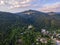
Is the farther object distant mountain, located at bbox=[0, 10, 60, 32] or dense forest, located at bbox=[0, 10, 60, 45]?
distant mountain, located at bbox=[0, 10, 60, 32]

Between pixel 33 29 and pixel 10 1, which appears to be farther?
pixel 10 1

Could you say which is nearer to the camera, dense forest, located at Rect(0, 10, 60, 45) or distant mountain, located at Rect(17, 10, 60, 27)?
dense forest, located at Rect(0, 10, 60, 45)

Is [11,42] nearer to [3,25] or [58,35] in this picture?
[3,25]

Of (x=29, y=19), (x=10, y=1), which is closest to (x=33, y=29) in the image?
(x=29, y=19)

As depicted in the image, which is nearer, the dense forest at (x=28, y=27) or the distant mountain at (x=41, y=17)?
the dense forest at (x=28, y=27)

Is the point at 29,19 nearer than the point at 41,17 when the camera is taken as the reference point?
Yes

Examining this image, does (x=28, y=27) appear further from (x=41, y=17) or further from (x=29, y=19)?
(x=41, y=17)

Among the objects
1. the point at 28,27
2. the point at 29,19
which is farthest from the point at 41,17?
the point at 28,27

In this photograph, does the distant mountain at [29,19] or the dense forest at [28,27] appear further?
the distant mountain at [29,19]
